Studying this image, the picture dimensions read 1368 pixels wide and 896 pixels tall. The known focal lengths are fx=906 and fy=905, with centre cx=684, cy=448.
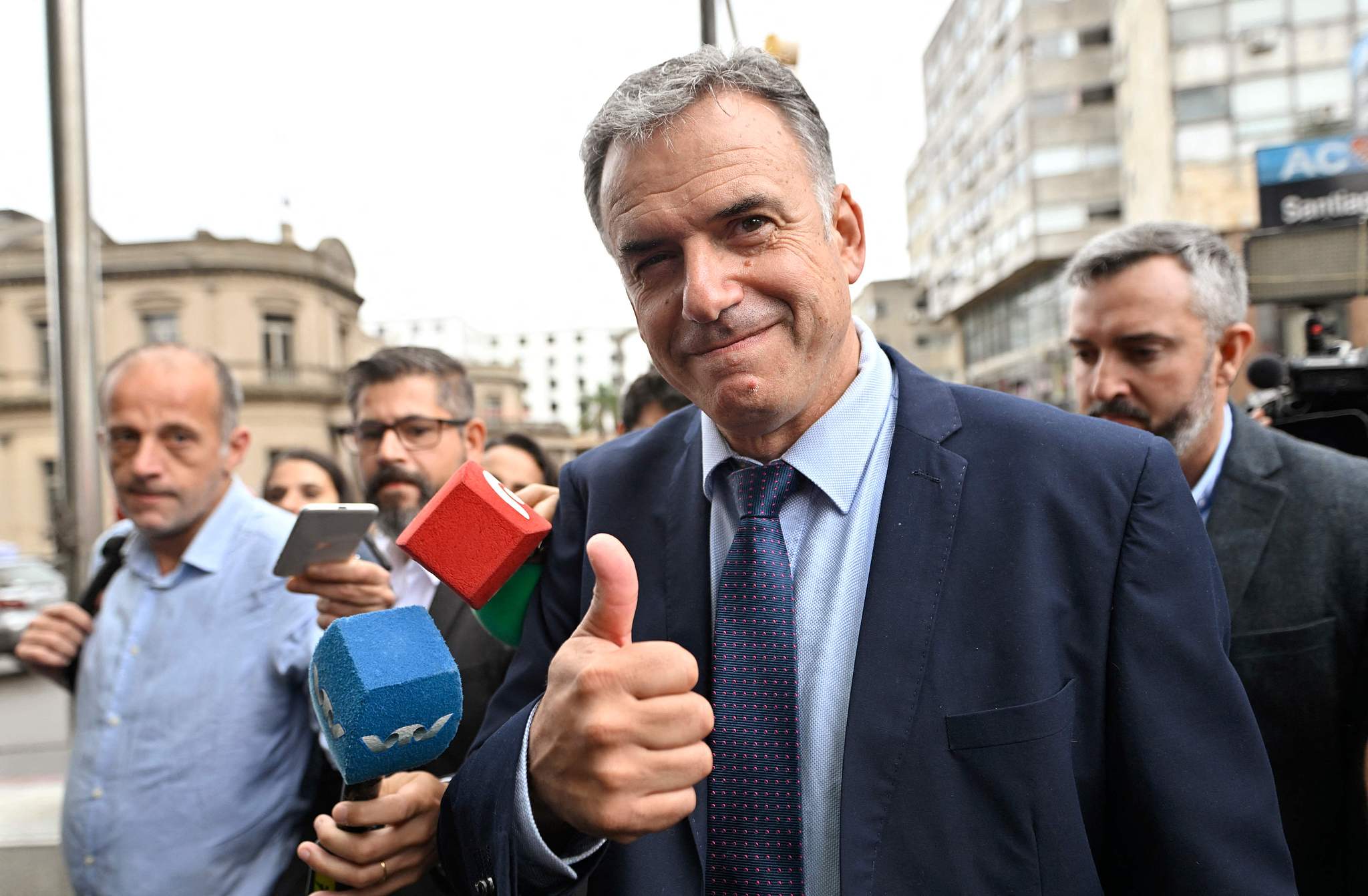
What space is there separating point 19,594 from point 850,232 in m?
12.0

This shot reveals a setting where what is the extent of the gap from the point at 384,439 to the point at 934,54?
153 feet

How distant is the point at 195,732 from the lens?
91.5 inches

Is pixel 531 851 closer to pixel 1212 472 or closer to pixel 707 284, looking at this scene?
pixel 707 284

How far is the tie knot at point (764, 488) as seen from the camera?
1.48m

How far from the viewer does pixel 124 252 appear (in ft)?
26.0

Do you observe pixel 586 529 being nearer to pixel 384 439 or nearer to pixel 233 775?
pixel 233 775

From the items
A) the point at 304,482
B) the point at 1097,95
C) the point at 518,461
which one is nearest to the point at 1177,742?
the point at 518,461

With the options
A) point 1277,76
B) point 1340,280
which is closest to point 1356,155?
point 1340,280

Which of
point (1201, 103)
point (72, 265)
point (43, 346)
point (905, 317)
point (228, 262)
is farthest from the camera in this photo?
point (905, 317)

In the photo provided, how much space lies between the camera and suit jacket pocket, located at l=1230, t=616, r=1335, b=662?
6.16 feet

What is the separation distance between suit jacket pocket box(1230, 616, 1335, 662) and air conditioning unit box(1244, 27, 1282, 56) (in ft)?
104

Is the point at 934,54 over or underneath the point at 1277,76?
over

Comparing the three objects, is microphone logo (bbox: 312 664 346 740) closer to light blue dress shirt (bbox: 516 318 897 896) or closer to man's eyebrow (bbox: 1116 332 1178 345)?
light blue dress shirt (bbox: 516 318 897 896)

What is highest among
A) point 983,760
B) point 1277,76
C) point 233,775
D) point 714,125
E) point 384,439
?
point 1277,76
